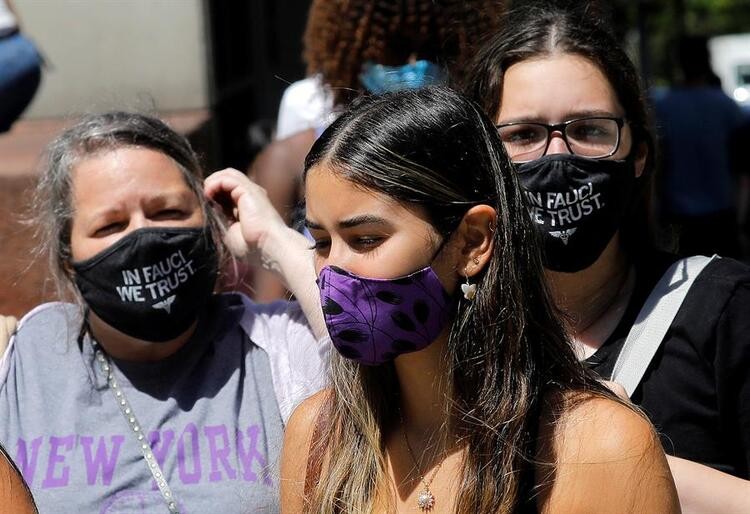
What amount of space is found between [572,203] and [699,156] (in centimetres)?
495

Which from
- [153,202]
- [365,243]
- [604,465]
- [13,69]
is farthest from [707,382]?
[13,69]

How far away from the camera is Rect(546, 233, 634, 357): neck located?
2.52 m

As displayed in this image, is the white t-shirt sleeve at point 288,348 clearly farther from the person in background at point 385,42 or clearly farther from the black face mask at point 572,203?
the black face mask at point 572,203

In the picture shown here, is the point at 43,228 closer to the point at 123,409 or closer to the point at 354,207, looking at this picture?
the point at 123,409

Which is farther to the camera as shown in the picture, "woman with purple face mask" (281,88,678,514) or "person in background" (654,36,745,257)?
"person in background" (654,36,745,257)

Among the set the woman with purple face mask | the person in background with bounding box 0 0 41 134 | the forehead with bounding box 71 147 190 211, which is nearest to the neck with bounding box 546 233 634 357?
the woman with purple face mask

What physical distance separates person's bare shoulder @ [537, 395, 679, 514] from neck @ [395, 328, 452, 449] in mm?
219

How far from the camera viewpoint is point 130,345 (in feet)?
9.31

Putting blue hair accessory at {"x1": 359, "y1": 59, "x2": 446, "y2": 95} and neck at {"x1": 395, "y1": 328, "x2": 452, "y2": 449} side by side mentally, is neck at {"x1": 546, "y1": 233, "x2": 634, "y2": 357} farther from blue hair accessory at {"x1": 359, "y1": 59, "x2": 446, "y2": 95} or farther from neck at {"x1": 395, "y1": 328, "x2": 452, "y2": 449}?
blue hair accessory at {"x1": 359, "y1": 59, "x2": 446, "y2": 95}

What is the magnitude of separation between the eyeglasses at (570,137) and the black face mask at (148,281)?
0.79 m

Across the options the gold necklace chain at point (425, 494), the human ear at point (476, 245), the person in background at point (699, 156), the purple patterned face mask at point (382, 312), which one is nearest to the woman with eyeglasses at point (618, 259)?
the human ear at point (476, 245)

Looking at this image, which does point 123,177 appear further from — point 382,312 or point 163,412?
point 382,312

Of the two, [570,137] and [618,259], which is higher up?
[570,137]

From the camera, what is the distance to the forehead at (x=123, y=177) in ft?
9.07
